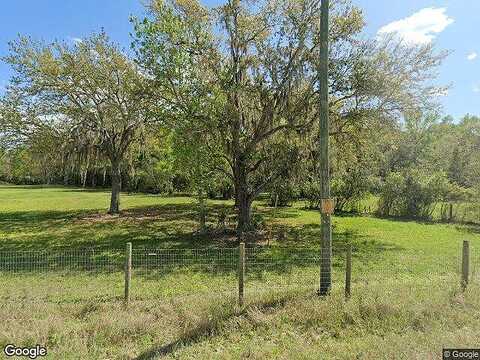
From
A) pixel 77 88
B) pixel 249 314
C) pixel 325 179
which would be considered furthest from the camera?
pixel 77 88

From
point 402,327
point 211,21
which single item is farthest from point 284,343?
point 211,21

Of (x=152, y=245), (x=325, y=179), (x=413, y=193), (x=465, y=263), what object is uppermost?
(x=325, y=179)

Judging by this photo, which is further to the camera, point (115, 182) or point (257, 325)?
point (115, 182)

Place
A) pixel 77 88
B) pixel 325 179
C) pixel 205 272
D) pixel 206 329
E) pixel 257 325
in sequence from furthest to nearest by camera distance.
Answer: pixel 77 88 < pixel 205 272 < pixel 325 179 < pixel 257 325 < pixel 206 329

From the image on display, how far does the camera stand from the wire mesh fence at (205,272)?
7.54m

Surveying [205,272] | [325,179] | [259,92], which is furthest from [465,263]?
[259,92]

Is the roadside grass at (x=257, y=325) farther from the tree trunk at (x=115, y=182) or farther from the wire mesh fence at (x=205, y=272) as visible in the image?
the tree trunk at (x=115, y=182)

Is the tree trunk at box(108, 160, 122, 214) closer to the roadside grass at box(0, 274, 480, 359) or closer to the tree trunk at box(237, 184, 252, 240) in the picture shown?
the tree trunk at box(237, 184, 252, 240)

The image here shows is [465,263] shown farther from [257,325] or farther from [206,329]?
[206,329]

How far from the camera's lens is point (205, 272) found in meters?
9.46

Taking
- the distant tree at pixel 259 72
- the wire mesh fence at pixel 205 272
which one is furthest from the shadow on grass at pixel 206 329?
the distant tree at pixel 259 72

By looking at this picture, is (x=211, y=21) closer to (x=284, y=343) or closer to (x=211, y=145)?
(x=211, y=145)

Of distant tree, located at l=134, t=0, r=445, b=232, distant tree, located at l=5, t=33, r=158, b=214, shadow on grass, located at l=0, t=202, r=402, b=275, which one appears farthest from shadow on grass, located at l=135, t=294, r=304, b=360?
distant tree, located at l=5, t=33, r=158, b=214

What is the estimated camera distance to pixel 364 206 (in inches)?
Answer: 1009
